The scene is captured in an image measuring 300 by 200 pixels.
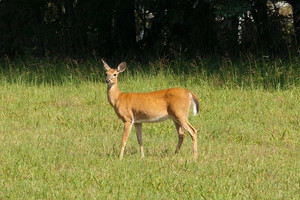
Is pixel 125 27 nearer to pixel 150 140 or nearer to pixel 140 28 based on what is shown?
pixel 140 28

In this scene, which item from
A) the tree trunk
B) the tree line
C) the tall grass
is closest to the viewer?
the tall grass

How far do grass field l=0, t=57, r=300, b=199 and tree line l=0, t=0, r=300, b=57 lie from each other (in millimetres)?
2227

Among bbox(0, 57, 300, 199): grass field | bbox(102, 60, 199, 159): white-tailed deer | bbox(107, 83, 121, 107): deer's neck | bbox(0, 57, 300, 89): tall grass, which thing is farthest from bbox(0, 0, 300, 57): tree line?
→ bbox(102, 60, 199, 159): white-tailed deer

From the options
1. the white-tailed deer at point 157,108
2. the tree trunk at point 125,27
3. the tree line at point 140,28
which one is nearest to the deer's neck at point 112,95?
the white-tailed deer at point 157,108

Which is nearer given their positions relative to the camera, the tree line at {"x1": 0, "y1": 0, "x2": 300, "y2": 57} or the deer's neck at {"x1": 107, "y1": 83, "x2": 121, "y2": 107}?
the deer's neck at {"x1": 107, "y1": 83, "x2": 121, "y2": 107}

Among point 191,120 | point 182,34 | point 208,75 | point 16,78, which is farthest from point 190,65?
Result: point 191,120

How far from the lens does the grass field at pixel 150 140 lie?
6.90 metres

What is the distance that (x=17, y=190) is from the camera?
268 inches

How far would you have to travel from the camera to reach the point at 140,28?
19.8 m

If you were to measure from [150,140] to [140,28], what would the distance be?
10.6 m

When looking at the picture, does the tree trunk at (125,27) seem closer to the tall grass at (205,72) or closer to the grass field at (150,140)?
the tall grass at (205,72)

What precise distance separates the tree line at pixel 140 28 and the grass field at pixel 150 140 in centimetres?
223

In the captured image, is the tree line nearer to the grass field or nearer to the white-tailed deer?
the grass field

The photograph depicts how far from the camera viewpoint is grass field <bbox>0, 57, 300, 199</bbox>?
6.90 meters
